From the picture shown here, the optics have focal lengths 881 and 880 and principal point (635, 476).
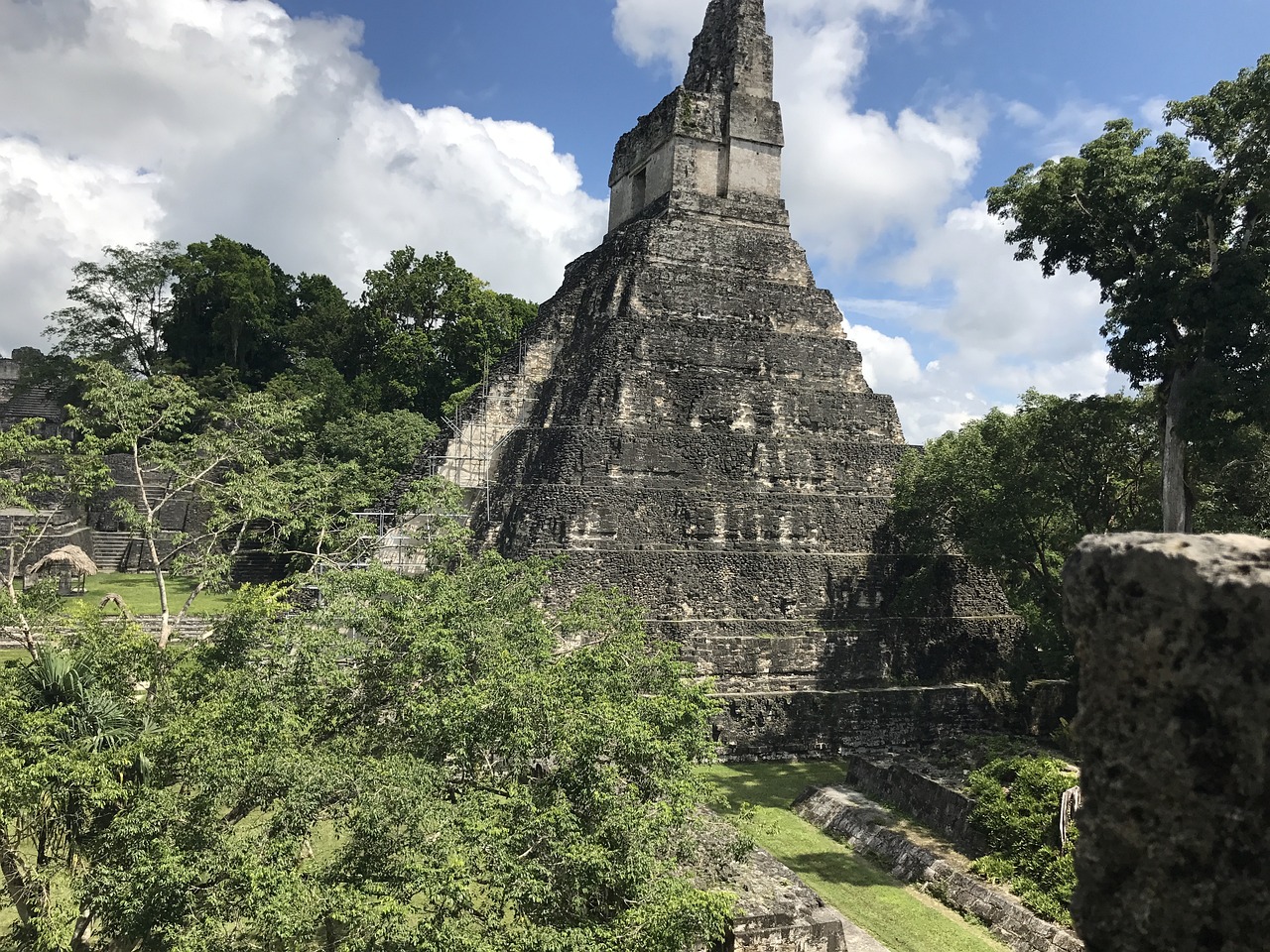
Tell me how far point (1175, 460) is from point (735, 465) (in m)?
7.65

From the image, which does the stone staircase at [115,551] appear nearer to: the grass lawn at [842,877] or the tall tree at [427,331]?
the tall tree at [427,331]

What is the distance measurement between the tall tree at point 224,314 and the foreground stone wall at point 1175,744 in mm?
39101

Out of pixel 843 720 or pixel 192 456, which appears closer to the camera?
pixel 192 456

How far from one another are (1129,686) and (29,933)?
26.2ft

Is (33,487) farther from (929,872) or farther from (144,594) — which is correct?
(144,594)

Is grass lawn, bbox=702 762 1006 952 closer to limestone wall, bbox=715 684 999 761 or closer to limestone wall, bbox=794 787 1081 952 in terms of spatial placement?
limestone wall, bbox=794 787 1081 952

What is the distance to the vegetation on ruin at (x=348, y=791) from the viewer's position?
233 inches

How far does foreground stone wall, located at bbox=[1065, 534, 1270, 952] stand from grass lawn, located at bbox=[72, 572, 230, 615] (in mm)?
22436

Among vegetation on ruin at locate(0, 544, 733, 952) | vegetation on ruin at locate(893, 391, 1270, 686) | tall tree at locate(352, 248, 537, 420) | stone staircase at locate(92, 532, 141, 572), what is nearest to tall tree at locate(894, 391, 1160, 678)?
vegetation on ruin at locate(893, 391, 1270, 686)

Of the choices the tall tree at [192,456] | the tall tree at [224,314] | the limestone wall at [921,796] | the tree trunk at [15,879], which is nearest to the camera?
the tree trunk at [15,879]

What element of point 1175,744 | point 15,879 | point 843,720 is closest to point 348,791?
point 15,879

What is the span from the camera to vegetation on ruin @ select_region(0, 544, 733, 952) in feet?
19.4

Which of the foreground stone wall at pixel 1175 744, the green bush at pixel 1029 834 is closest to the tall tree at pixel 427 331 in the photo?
the green bush at pixel 1029 834

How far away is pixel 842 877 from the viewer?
11180 mm
